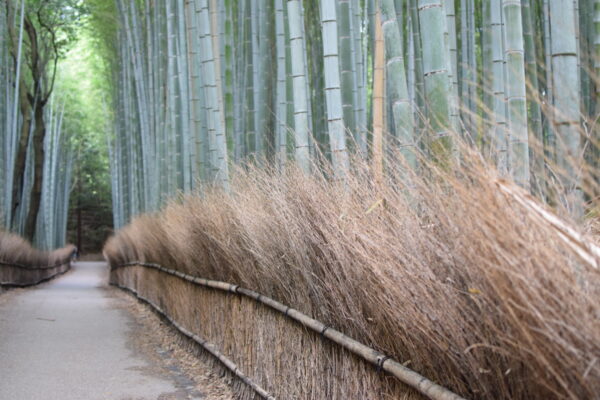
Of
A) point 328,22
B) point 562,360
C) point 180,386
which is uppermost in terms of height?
point 328,22

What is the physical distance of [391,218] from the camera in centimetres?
220

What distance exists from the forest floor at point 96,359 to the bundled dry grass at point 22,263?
2089 millimetres

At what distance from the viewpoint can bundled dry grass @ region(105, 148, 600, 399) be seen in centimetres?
133

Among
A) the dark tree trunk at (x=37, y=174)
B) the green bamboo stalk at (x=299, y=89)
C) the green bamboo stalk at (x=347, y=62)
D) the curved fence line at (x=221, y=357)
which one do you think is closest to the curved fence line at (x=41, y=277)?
the dark tree trunk at (x=37, y=174)

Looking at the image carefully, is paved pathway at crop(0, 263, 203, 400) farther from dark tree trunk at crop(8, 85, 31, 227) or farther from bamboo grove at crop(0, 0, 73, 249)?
dark tree trunk at crop(8, 85, 31, 227)

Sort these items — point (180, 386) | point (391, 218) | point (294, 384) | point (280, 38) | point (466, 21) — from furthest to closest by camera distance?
point (466, 21), point (280, 38), point (180, 386), point (294, 384), point (391, 218)

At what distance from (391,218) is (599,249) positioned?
960 millimetres

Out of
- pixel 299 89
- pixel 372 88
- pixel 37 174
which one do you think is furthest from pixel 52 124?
pixel 299 89

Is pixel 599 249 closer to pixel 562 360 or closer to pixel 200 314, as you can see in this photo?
pixel 562 360

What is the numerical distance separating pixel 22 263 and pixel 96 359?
7.25 metres

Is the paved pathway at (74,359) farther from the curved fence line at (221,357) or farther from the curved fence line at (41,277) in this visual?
the curved fence line at (41,277)

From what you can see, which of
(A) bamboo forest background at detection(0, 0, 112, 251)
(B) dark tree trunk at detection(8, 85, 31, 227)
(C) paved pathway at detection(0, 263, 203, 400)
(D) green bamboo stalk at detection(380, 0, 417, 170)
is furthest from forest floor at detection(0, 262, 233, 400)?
(B) dark tree trunk at detection(8, 85, 31, 227)

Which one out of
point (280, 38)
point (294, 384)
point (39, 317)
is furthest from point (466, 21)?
point (39, 317)

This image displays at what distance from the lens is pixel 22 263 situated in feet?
38.1
